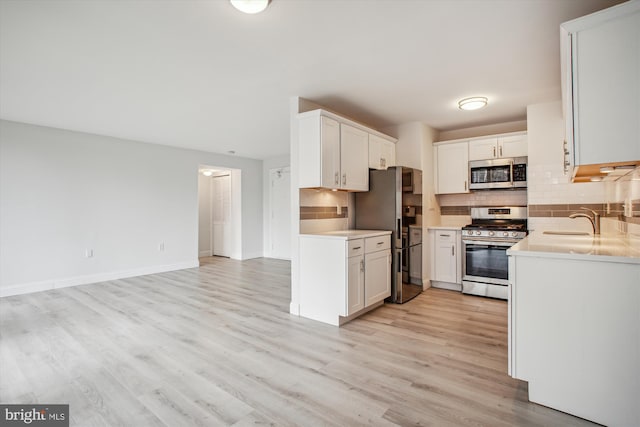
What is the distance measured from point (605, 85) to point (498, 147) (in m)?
3.10

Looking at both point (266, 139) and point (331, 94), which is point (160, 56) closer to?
point (331, 94)

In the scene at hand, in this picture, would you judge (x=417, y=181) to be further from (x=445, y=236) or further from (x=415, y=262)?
(x=415, y=262)

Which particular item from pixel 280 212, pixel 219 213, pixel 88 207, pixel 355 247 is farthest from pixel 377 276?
pixel 219 213

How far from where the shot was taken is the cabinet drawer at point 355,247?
10.3ft

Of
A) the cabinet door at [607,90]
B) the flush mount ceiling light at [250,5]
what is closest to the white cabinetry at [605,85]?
the cabinet door at [607,90]

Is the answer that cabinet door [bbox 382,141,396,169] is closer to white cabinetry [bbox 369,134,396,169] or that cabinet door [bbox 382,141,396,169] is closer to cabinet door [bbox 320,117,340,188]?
white cabinetry [bbox 369,134,396,169]

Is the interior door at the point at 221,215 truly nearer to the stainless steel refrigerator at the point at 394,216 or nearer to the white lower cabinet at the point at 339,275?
the stainless steel refrigerator at the point at 394,216

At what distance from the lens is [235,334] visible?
2.94 m

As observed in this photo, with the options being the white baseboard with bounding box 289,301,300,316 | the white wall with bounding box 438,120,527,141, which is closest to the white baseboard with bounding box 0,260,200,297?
the white baseboard with bounding box 289,301,300,316

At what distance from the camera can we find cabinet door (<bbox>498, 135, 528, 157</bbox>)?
4305mm

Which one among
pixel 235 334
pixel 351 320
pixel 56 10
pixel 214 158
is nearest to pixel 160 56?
pixel 56 10

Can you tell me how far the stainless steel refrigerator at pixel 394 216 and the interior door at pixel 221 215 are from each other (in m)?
4.55

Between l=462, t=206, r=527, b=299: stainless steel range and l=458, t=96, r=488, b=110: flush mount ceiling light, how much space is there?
1551mm

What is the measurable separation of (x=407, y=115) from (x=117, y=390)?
4241mm
